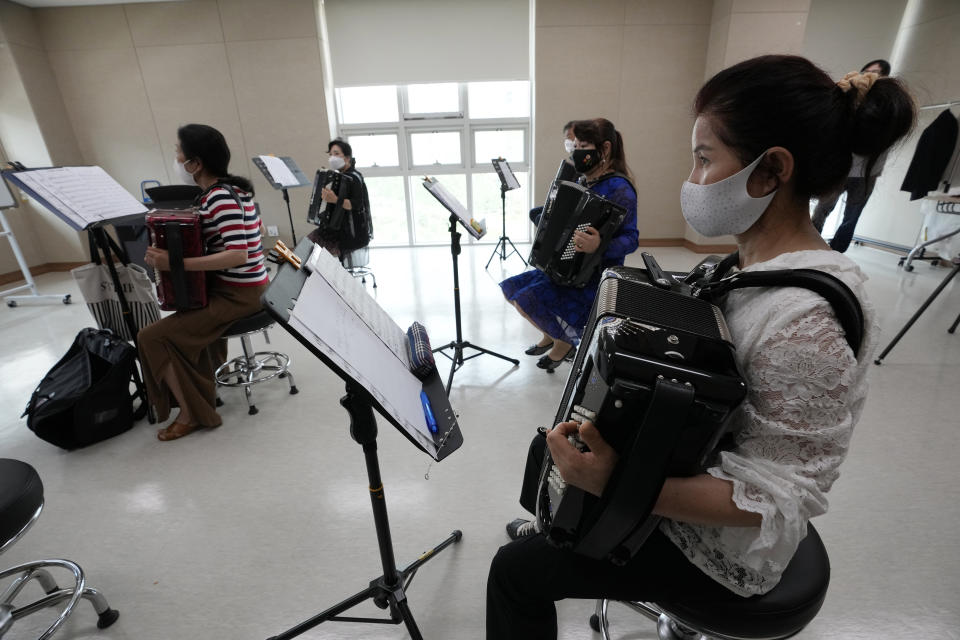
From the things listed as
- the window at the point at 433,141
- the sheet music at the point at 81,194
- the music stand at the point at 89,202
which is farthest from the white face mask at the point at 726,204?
the window at the point at 433,141

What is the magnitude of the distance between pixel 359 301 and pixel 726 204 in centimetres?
80

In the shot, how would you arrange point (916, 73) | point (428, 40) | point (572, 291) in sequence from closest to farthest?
point (572, 291), point (916, 73), point (428, 40)

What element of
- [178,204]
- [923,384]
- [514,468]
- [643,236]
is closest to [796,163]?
[514,468]

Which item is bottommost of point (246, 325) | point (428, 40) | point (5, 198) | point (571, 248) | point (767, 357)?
point (246, 325)

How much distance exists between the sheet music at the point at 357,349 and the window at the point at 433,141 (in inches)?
182

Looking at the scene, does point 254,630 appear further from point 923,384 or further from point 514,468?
point 923,384

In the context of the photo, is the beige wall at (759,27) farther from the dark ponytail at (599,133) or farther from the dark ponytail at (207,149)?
the dark ponytail at (207,149)

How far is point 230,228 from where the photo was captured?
2000 mm

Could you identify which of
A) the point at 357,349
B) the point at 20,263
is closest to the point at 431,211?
the point at 20,263

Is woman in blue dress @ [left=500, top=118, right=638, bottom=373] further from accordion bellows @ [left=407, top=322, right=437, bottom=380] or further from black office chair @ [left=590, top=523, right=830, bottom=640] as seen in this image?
black office chair @ [left=590, top=523, right=830, bottom=640]

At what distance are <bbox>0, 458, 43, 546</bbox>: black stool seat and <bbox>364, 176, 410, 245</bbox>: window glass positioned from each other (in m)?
4.89

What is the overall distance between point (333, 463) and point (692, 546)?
1617 millimetres

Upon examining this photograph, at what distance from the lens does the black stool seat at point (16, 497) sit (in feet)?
3.35

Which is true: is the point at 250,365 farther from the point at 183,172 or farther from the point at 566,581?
the point at 566,581
